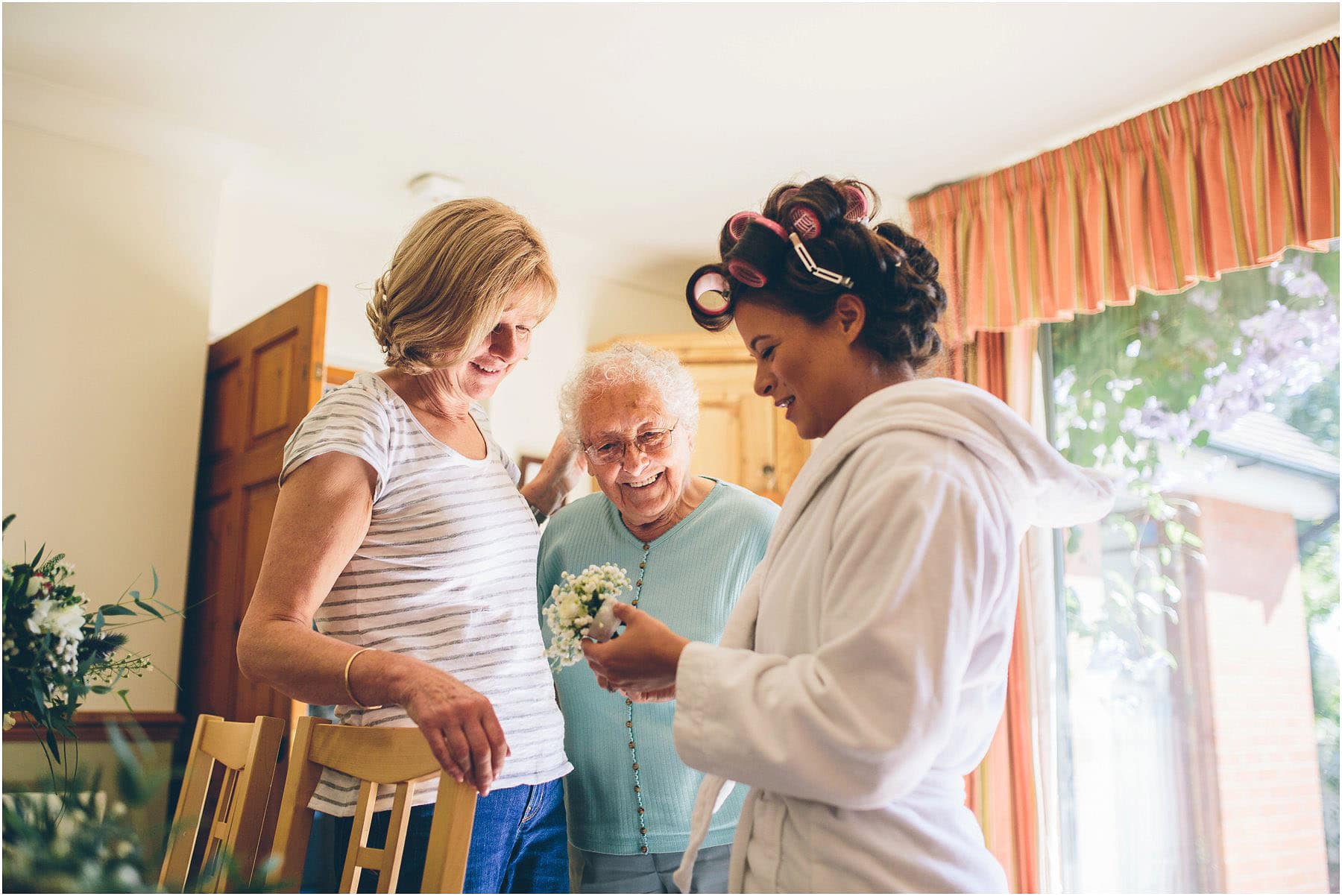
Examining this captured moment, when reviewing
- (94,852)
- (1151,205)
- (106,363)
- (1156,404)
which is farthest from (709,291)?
(106,363)

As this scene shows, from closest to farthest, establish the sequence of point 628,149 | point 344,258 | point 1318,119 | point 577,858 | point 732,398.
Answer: point 577,858, point 1318,119, point 628,149, point 344,258, point 732,398

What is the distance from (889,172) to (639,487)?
6.90 feet

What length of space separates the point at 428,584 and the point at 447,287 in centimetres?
44

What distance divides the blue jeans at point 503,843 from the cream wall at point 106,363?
1.95 m

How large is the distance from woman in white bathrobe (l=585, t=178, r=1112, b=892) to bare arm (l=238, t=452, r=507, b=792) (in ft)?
0.56

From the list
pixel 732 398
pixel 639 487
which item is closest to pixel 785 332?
pixel 639 487

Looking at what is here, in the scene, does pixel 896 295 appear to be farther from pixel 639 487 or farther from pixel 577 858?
pixel 577 858

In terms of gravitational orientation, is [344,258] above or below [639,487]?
above

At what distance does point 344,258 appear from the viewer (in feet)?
12.2

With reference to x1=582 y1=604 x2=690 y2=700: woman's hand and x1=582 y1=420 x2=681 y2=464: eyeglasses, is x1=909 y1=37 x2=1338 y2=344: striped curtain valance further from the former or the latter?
x1=582 y1=604 x2=690 y2=700: woman's hand

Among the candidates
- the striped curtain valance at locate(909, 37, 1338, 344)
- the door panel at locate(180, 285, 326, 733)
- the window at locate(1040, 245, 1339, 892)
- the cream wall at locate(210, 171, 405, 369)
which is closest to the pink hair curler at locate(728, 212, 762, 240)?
the door panel at locate(180, 285, 326, 733)

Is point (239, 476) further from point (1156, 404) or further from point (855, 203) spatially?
point (1156, 404)

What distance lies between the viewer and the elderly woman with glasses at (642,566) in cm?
171

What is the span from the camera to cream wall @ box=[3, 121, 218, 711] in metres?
3.02
